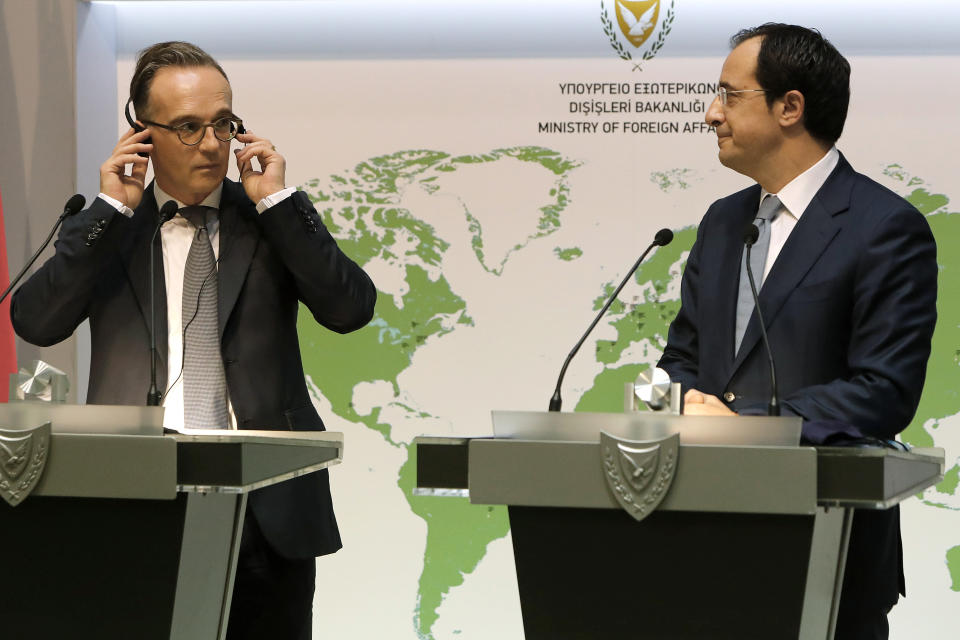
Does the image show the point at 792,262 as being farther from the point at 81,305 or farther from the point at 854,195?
the point at 81,305

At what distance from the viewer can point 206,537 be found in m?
2.01

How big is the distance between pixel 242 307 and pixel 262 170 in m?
0.32

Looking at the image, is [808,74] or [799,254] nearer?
[799,254]

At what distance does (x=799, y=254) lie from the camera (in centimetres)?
250

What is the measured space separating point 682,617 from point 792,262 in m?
0.97

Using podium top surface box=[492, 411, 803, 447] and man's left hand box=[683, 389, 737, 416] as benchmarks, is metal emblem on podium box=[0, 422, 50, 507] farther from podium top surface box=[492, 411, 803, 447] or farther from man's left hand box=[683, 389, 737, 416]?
man's left hand box=[683, 389, 737, 416]

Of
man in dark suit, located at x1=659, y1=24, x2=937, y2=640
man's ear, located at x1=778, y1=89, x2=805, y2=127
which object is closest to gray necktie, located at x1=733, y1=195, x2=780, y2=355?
man in dark suit, located at x1=659, y1=24, x2=937, y2=640

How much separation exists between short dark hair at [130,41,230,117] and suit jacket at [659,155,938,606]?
1.25 metres

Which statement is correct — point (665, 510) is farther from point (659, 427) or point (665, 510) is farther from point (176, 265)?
point (176, 265)

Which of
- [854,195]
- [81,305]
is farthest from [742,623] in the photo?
[81,305]

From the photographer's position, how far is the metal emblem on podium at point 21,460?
6.08 ft

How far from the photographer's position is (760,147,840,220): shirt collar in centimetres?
259

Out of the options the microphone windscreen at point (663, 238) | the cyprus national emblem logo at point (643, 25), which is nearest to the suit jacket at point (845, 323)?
the microphone windscreen at point (663, 238)

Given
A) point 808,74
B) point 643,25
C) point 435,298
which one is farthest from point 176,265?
point 643,25
